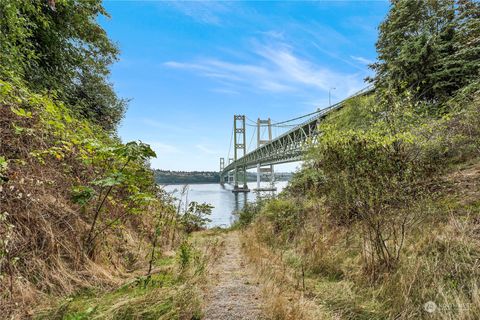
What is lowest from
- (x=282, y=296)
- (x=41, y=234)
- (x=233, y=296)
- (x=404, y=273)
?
(x=233, y=296)

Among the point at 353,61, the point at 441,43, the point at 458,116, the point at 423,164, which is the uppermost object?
the point at 353,61

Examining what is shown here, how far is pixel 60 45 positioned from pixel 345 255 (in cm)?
762

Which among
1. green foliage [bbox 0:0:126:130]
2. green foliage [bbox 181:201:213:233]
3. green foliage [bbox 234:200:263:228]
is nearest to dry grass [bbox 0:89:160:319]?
green foliage [bbox 0:0:126:130]

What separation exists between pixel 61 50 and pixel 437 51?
10360 mm

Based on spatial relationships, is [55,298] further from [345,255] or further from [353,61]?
[353,61]

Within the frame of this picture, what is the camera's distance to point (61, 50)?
19.9 feet

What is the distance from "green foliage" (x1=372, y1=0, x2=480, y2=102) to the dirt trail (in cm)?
625

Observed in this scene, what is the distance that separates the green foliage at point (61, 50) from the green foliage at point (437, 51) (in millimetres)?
7787

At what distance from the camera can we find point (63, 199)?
248cm

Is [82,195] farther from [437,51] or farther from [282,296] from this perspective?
[437,51]

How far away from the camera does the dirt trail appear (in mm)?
1860

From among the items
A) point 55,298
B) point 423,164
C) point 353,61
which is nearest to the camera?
point 55,298

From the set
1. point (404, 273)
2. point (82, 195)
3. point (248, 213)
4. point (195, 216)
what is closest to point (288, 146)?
point (248, 213)

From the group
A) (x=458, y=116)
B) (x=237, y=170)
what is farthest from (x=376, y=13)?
(x=237, y=170)
